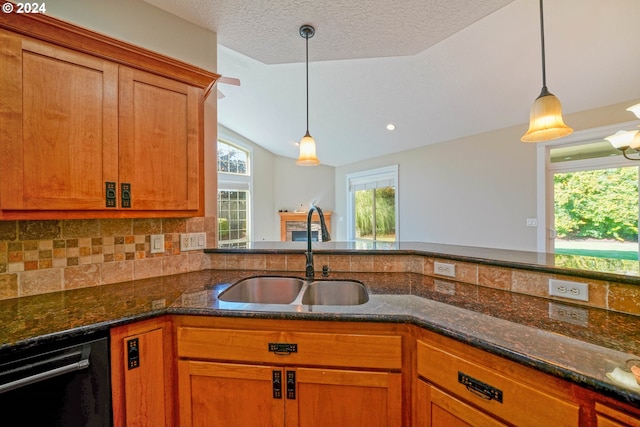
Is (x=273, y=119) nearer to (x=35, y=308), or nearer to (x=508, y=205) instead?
(x=508, y=205)

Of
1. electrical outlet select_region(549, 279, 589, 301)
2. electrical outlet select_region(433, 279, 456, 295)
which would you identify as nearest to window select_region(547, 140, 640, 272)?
electrical outlet select_region(549, 279, 589, 301)

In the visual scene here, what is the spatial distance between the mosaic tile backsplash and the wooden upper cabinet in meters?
0.31

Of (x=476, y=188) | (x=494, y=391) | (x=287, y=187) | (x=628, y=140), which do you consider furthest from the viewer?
(x=287, y=187)

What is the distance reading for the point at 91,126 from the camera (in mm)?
1218

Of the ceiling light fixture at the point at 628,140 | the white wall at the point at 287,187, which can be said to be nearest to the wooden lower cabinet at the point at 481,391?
the ceiling light fixture at the point at 628,140

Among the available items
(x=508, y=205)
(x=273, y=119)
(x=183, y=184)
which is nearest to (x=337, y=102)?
(x=273, y=119)

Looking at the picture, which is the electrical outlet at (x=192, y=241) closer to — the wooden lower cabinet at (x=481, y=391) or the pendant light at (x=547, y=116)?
the wooden lower cabinet at (x=481, y=391)

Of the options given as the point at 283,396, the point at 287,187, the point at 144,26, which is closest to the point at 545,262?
the point at 283,396

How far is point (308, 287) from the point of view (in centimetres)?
151

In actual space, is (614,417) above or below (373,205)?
below

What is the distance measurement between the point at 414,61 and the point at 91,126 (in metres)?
3.06

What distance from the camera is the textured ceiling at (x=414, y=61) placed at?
163 cm

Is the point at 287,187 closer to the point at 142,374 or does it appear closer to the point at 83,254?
the point at 83,254

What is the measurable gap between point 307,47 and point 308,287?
5.30 feet
